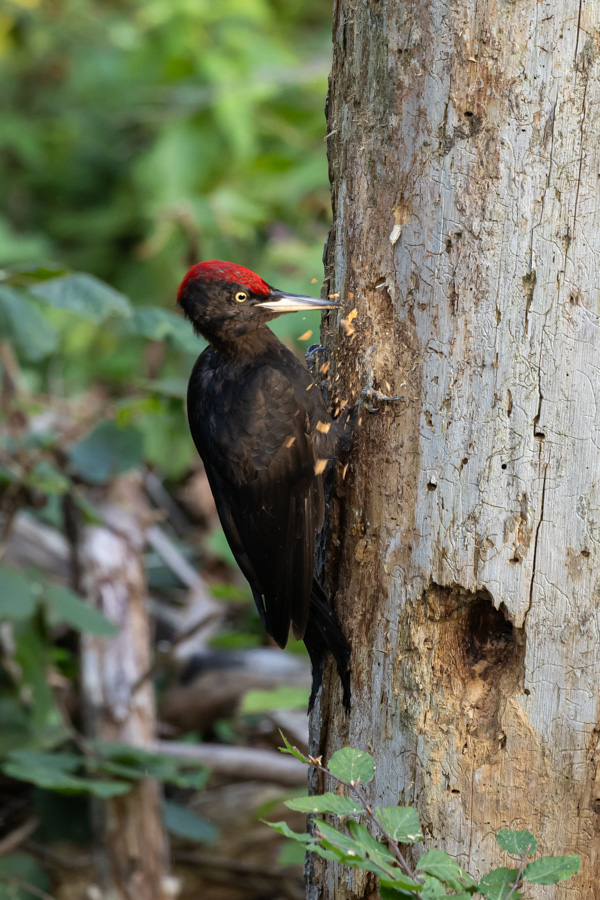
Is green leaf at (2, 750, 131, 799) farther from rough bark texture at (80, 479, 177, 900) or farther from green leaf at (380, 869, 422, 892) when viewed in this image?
green leaf at (380, 869, 422, 892)

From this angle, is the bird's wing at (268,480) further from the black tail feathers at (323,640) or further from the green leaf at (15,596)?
the green leaf at (15,596)

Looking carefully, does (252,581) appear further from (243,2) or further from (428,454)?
(243,2)

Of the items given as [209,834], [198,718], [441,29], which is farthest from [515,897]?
[198,718]

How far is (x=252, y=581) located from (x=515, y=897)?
1.15 m

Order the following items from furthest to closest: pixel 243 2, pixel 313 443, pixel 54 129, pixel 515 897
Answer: pixel 54 129 < pixel 243 2 < pixel 313 443 < pixel 515 897

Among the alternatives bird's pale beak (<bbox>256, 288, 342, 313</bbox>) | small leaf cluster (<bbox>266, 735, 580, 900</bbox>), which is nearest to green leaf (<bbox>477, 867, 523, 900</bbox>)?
small leaf cluster (<bbox>266, 735, 580, 900</bbox>)

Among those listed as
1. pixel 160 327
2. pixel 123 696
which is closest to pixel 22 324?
pixel 160 327

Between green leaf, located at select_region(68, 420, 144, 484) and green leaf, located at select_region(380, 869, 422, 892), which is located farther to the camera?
green leaf, located at select_region(68, 420, 144, 484)

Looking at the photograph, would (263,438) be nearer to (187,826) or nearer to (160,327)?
(160,327)

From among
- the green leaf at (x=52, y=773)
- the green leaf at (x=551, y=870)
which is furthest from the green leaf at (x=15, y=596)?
the green leaf at (x=551, y=870)

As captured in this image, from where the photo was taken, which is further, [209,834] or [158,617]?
[158,617]

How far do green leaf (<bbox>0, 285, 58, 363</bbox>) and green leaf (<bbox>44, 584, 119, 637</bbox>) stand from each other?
0.79m

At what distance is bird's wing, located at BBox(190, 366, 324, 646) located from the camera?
2158mm

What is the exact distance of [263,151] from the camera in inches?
251
